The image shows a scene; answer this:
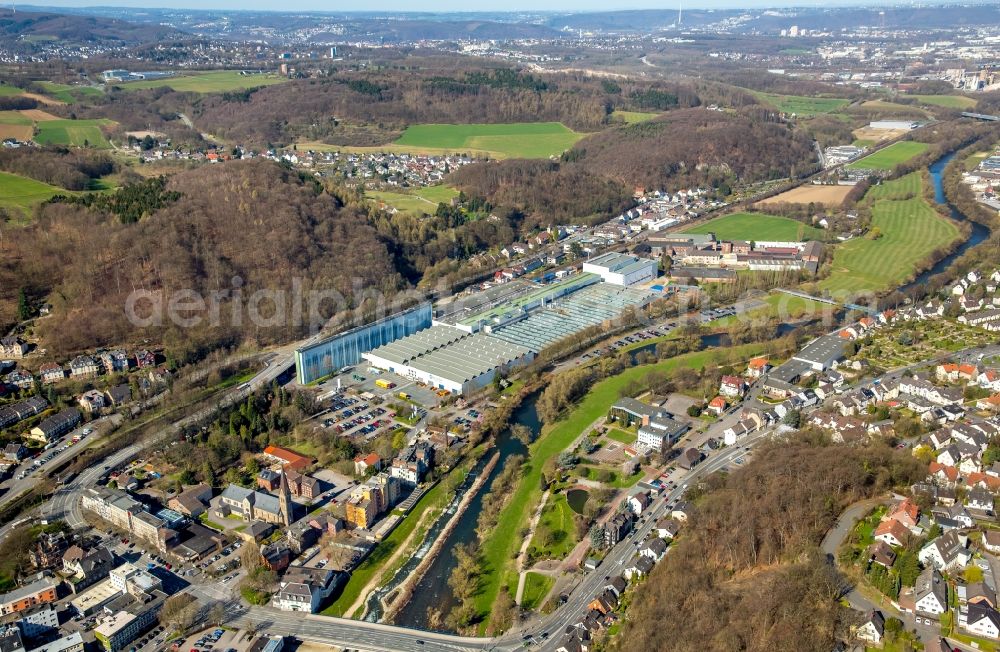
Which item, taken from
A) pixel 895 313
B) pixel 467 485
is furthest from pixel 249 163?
pixel 895 313

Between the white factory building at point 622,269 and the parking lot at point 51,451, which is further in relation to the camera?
the white factory building at point 622,269

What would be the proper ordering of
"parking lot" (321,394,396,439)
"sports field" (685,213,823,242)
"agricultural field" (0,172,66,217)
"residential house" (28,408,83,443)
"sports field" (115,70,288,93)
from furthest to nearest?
"sports field" (115,70,288,93)
"sports field" (685,213,823,242)
"agricultural field" (0,172,66,217)
"parking lot" (321,394,396,439)
"residential house" (28,408,83,443)

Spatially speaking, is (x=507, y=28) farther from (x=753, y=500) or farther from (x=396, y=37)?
(x=753, y=500)

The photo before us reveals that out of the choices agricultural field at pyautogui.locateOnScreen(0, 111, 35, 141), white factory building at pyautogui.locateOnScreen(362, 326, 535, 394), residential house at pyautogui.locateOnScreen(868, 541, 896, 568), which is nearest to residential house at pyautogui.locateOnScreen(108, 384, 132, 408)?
white factory building at pyautogui.locateOnScreen(362, 326, 535, 394)

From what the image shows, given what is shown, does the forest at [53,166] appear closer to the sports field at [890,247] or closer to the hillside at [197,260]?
the hillside at [197,260]

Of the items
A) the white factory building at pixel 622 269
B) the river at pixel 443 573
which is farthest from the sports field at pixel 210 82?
the river at pixel 443 573

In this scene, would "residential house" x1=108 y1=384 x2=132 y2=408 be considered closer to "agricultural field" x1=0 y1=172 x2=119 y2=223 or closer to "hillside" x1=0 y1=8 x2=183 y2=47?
"agricultural field" x1=0 y1=172 x2=119 y2=223
